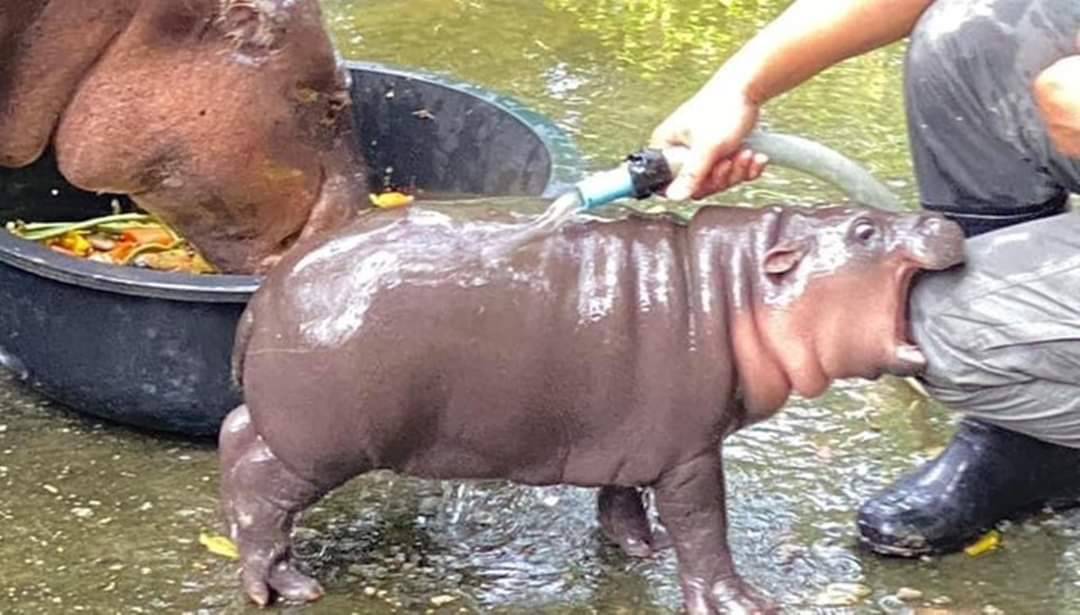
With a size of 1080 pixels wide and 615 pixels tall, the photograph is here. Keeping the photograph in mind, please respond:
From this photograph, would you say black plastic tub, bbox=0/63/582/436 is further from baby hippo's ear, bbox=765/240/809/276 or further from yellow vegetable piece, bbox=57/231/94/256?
baby hippo's ear, bbox=765/240/809/276

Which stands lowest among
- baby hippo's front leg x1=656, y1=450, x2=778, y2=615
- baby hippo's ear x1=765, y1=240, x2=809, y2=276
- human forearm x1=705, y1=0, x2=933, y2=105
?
baby hippo's front leg x1=656, y1=450, x2=778, y2=615

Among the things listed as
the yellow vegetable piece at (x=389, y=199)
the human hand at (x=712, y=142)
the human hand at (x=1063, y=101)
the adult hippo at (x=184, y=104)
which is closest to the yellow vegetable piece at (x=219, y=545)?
the adult hippo at (x=184, y=104)

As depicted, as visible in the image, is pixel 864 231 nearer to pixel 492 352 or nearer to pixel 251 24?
pixel 492 352

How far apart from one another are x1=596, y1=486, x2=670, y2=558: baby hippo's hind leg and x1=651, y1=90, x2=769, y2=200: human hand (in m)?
0.36

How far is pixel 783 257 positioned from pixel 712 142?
7.2 inches

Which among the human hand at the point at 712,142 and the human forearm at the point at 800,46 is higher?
the human forearm at the point at 800,46

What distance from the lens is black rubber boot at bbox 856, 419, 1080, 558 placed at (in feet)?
6.96

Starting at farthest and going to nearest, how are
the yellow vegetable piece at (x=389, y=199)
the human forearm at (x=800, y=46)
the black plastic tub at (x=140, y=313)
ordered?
the yellow vegetable piece at (x=389, y=199) < the black plastic tub at (x=140, y=313) < the human forearm at (x=800, y=46)

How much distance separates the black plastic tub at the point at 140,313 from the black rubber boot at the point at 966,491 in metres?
0.54

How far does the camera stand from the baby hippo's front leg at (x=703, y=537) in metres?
1.87

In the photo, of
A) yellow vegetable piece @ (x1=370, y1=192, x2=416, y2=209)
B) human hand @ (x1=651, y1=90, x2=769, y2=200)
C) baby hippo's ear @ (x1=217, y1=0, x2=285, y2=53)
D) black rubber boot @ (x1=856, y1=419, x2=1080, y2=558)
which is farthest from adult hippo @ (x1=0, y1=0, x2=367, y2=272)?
black rubber boot @ (x1=856, y1=419, x2=1080, y2=558)

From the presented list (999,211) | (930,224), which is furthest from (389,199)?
(930,224)

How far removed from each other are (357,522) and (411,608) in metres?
0.21

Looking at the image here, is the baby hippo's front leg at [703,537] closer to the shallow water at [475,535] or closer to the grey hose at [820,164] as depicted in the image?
the shallow water at [475,535]
